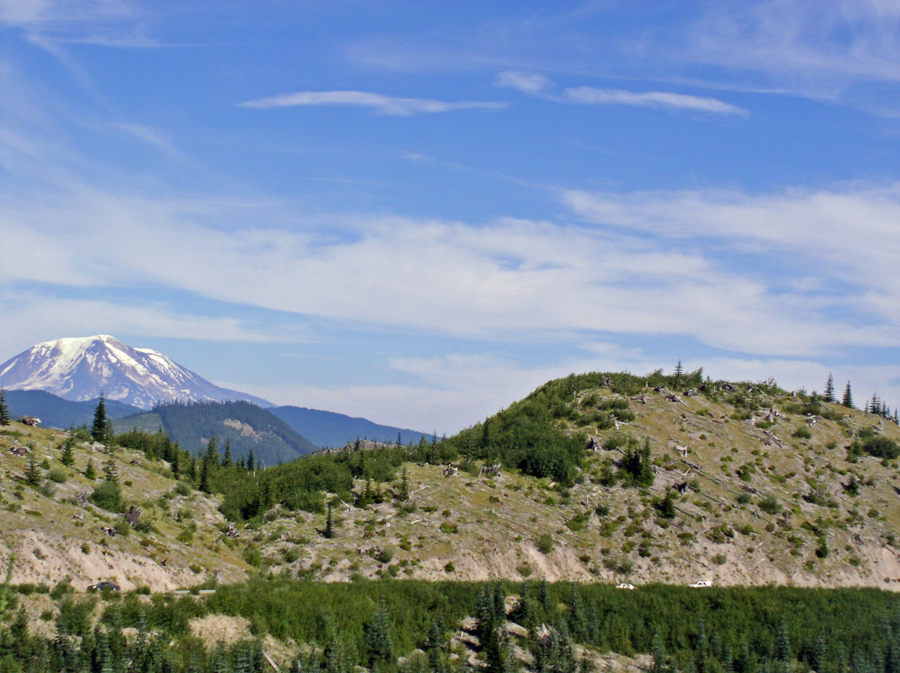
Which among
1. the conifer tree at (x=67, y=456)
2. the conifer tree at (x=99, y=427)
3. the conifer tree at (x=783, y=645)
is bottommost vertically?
the conifer tree at (x=783, y=645)

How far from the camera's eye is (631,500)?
368 feet

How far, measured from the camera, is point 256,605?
66.9 meters

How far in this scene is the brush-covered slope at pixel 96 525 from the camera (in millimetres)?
62625

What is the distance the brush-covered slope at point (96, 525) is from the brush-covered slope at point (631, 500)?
10.5 m

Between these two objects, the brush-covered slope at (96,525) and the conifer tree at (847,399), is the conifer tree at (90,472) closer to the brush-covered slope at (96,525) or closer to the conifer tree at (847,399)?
the brush-covered slope at (96,525)

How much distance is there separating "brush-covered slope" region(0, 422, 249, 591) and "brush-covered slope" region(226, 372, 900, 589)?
1054 centimetres

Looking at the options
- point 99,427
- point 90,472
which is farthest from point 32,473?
point 99,427

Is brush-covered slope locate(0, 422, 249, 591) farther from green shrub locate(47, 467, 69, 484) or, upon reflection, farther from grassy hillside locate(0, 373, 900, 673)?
grassy hillside locate(0, 373, 900, 673)

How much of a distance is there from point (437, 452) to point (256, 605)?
64.8 metres

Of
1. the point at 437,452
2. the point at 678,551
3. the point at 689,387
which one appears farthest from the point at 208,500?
the point at 689,387

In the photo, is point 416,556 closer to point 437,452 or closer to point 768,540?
point 437,452

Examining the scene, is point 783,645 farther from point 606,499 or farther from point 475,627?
point 606,499

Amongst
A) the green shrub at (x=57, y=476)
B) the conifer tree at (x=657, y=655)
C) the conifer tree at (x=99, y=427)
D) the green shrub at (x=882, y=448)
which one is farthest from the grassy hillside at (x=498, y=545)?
the conifer tree at (x=99, y=427)

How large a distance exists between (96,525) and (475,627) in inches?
1602
